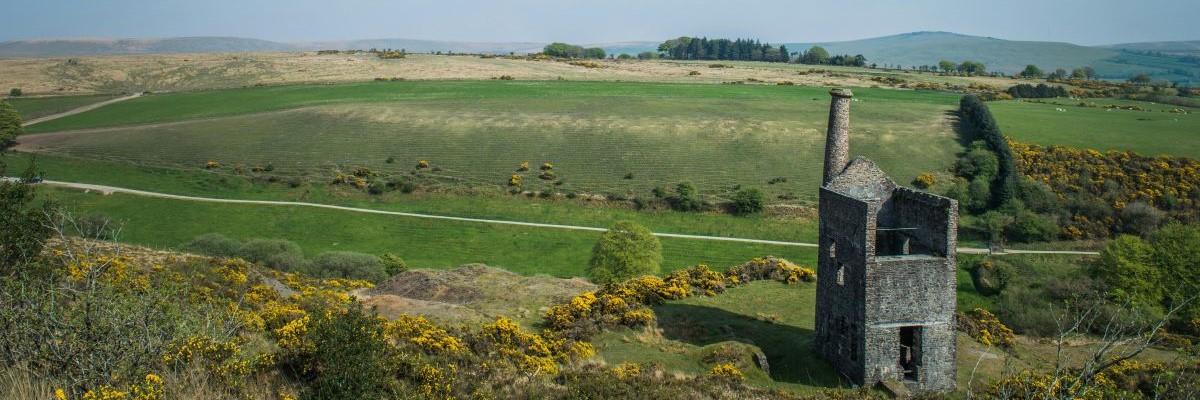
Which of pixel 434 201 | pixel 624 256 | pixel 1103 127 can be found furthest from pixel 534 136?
pixel 1103 127

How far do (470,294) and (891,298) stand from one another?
1854cm

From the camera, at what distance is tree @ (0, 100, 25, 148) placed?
78.1 meters

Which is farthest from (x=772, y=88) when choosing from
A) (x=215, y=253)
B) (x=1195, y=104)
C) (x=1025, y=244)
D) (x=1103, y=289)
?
(x=215, y=253)

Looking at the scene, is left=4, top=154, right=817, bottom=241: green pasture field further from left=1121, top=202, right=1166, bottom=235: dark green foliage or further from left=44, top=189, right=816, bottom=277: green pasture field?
left=1121, top=202, right=1166, bottom=235: dark green foliage

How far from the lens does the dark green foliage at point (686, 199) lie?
6288 cm

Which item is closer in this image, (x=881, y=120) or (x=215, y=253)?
(x=215, y=253)

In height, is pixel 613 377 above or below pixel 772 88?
below

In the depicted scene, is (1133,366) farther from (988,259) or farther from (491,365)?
(988,259)

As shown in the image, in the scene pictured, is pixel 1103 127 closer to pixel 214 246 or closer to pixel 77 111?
pixel 214 246

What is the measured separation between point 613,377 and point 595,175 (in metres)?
51.5

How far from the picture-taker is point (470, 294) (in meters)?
34.6

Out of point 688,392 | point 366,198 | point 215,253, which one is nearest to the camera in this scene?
point 688,392

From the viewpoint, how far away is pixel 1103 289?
40.4 metres

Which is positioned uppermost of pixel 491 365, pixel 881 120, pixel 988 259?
pixel 881 120
